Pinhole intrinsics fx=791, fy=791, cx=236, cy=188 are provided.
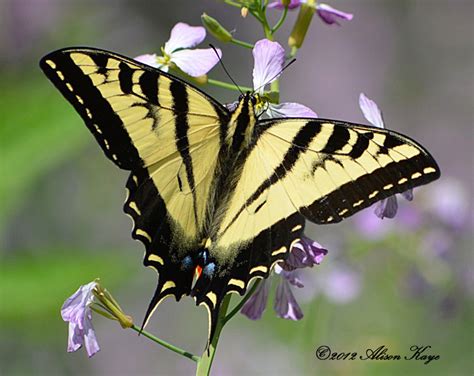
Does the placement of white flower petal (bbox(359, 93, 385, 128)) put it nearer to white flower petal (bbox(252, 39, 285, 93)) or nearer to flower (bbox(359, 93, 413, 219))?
flower (bbox(359, 93, 413, 219))

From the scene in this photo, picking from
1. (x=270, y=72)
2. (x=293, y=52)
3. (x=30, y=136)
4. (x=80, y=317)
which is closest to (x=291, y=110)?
(x=270, y=72)

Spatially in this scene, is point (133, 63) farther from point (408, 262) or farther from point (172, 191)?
point (408, 262)

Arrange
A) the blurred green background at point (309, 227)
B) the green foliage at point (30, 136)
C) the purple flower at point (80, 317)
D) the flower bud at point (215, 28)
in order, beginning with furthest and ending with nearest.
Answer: the blurred green background at point (309, 227)
the green foliage at point (30, 136)
the flower bud at point (215, 28)
the purple flower at point (80, 317)

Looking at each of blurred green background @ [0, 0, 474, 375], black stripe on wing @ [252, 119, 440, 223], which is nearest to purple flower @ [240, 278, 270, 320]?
black stripe on wing @ [252, 119, 440, 223]

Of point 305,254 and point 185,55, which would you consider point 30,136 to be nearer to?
point 185,55

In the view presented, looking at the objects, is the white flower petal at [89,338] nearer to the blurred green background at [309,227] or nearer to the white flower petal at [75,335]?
the white flower petal at [75,335]

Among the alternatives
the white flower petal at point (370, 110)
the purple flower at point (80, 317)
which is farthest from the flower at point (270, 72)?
the purple flower at point (80, 317)
